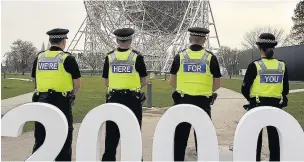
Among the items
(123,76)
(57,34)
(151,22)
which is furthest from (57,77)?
(151,22)

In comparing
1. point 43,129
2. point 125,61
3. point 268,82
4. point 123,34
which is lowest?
point 43,129

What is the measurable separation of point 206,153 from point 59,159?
6.97 feet

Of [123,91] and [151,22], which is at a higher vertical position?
[151,22]

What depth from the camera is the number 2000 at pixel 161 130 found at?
3.90 meters

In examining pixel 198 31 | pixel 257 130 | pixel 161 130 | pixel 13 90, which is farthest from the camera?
pixel 13 90

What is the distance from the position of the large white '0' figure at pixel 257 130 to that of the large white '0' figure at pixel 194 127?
0.84 feet

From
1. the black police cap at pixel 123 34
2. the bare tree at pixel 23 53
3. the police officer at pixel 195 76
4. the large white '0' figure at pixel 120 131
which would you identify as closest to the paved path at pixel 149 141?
the police officer at pixel 195 76

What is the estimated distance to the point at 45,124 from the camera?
4078mm

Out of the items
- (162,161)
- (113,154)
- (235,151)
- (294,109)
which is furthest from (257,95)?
(294,109)

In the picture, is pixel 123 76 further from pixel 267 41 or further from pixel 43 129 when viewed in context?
pixel 267 41

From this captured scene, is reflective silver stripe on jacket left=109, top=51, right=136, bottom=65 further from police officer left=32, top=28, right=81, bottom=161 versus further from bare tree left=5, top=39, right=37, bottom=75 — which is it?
bare tree left=5, top=39, right=37, bottom=75

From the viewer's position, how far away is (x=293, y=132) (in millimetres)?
3916

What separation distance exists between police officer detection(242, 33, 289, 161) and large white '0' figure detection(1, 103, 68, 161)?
2.45m

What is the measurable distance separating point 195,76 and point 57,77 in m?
1.82
